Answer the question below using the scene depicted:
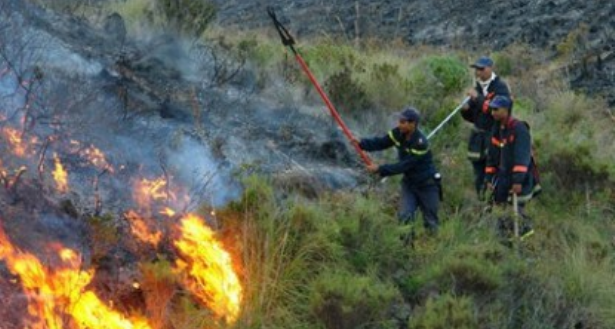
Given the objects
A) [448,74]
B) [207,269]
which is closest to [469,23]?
[448,74]

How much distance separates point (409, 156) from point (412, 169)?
144 millimetres

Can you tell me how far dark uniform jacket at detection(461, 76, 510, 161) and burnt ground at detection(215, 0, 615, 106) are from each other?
6281 millimetres

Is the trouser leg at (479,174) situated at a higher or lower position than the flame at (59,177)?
lower

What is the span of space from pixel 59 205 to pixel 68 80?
2.27 meters

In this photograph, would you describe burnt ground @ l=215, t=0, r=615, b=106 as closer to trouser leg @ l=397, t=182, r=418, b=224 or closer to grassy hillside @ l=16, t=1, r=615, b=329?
grassy hillside @ l=16, t=1, r=615, b=329

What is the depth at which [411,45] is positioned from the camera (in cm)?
2106

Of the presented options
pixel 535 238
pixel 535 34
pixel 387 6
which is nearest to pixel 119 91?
pixel 535 238

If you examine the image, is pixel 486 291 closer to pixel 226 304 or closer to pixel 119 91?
pixel 226 304

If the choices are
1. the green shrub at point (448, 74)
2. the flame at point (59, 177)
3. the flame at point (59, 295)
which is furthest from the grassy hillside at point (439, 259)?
the green shrub at point (448, 74)

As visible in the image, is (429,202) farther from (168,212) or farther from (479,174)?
(168,212)

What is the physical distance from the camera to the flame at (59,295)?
227 inches

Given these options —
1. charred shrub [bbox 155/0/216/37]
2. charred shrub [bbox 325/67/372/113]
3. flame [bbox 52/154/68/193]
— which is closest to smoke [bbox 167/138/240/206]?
flame [bbox 52/154/68/193]

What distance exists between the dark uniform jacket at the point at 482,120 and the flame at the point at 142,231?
12.4 feet

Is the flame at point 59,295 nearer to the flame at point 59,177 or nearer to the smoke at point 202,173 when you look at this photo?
the flame at point 59,177
